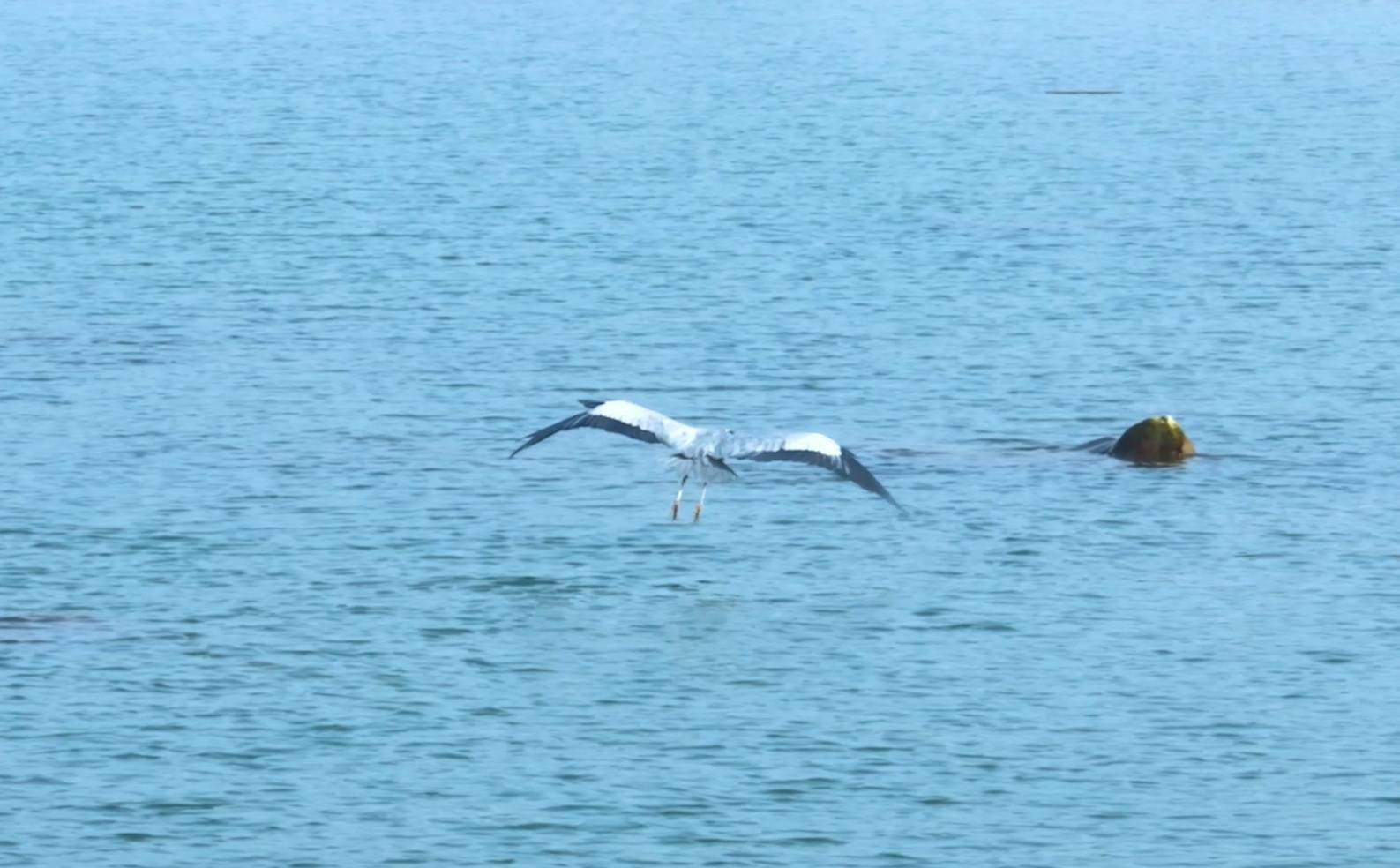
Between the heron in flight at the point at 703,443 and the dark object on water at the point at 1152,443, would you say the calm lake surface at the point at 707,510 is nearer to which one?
the dark object on water at the point at 1152,443

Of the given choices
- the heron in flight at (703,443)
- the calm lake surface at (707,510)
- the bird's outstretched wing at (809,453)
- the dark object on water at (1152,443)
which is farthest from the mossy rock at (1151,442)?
the bird's outstretched wing at (809,453)

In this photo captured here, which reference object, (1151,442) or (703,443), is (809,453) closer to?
(703,443)

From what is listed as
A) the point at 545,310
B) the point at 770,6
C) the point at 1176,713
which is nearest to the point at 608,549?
the point at 1176,713

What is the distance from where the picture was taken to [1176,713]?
2764cm

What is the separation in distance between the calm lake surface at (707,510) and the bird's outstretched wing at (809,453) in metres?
1.75

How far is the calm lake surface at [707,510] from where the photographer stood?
25484mm

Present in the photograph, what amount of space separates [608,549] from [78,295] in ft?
62.3

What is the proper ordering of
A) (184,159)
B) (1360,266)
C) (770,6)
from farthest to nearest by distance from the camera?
(770,6) < (184,159) < (1360,266)

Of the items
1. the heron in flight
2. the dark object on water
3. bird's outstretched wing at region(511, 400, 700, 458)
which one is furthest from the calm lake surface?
bird's outstretched wing at region(511, 400, 700, 458)

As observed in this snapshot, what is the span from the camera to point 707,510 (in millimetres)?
35469

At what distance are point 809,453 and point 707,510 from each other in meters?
6.22

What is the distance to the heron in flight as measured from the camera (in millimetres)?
29406

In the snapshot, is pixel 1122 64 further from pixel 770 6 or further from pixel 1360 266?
pixel 1360 266

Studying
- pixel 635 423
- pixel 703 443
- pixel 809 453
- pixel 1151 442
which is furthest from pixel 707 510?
pixel 809 453
